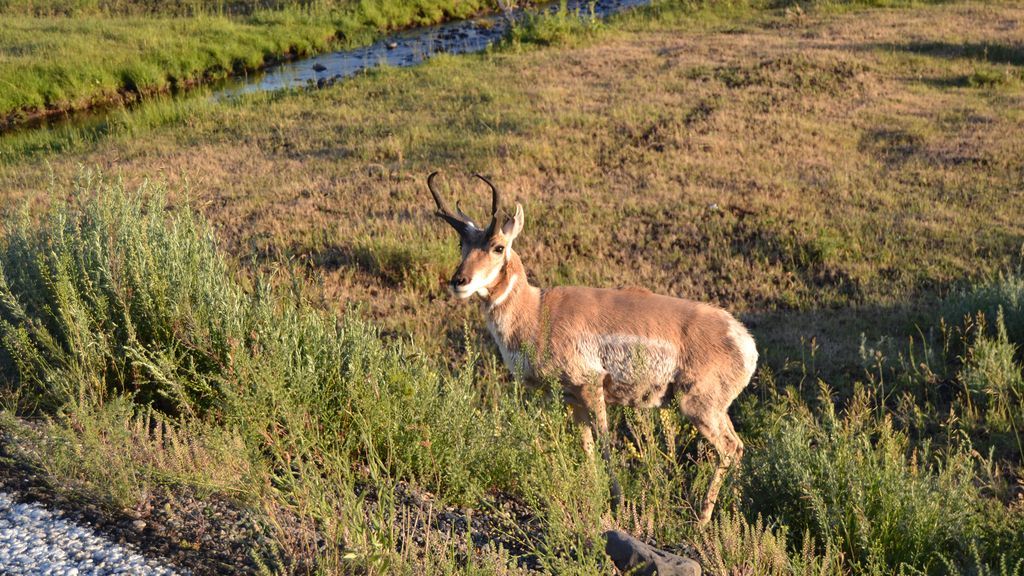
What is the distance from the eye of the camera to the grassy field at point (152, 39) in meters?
22.7

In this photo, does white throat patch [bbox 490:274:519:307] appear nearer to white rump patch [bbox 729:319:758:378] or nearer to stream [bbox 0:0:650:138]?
white rump patch [bbox 729:319:758:378]

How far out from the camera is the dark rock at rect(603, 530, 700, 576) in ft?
14.3

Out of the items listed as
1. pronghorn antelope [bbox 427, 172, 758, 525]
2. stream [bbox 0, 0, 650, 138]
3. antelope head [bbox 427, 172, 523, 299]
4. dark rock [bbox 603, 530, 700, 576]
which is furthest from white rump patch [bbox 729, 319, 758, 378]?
stream [bbox 0, 0, 650, 138]

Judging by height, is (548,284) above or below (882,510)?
below

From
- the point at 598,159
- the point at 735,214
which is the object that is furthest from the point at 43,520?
the point at 598,159

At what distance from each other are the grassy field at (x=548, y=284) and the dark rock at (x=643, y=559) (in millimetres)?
144

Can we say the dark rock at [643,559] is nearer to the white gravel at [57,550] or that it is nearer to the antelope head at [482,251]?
the white gravel at [57,550]

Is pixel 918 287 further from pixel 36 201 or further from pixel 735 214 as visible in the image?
pixel 36 201

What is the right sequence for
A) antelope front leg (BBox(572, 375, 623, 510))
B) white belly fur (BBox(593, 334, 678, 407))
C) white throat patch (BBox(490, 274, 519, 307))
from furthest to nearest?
white throat patch (BBox(490, 274, 519, 307)), white belly fur (BBox(593, 334, 678, 407)), antelope front leg (BBox(572, 375, 623, 510))

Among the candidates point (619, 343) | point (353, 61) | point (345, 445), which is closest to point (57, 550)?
point (345, 445)

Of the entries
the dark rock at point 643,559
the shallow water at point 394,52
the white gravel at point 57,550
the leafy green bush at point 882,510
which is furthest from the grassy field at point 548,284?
the shallow water at point 394,52

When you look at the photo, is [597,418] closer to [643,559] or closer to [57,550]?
[643,559]

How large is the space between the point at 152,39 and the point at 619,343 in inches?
919

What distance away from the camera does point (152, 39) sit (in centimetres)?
2569
